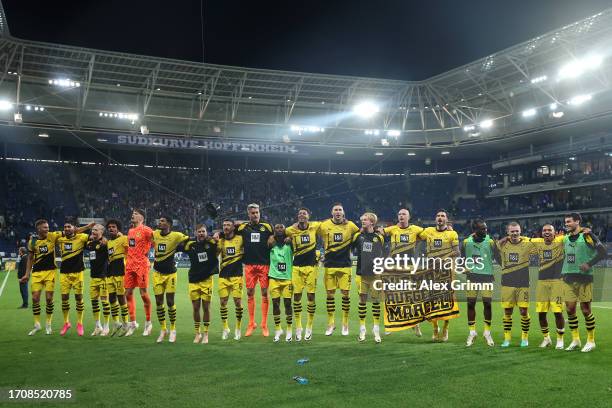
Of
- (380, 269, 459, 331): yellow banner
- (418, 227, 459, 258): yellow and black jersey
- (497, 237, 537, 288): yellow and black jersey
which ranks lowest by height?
(380, 269, 459, 331): yellow banner

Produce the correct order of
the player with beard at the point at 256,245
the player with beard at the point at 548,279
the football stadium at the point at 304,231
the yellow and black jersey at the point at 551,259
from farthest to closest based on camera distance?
the player with beard at the point at 256,245
the yellow and black jersey at the point at 551,259
the player with beard at the point at 548,279
the football stadium at the point at 304,231

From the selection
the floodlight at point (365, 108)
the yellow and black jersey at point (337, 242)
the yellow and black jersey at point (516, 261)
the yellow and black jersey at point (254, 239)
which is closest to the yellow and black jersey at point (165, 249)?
the yellow and black jersey at point (254, 239)

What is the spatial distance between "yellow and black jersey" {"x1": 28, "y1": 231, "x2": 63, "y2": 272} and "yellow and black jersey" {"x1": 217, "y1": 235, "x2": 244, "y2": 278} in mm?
3965

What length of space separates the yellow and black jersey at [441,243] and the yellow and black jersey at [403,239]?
7.9 inches

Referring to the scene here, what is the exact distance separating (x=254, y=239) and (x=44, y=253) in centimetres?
483

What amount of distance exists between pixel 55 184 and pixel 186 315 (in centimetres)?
3223

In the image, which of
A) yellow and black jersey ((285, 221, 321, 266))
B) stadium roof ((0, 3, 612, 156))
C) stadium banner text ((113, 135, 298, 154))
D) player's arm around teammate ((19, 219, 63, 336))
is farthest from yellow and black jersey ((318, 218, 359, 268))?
stadium banner text ((113, 135, 298, 154))

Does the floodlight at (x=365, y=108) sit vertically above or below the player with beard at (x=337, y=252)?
above

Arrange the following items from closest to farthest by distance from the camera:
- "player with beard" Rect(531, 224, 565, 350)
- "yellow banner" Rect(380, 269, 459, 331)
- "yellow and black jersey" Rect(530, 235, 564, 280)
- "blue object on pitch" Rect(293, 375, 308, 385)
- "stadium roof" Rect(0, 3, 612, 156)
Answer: "blue object on pitch" Rect(293, 375, 308, 385), "player with beard" Rect(531, 224, 565, 350), "yellow and black jersey" Rect(530, 235, 564, 280), "yellow banner" Rect(380, 269, 459, 331), "stadium roof" Rect(0, 3, 612, 156)

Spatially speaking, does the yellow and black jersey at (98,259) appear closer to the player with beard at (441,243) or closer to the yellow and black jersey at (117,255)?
the yellow and black jersey at (117,255)

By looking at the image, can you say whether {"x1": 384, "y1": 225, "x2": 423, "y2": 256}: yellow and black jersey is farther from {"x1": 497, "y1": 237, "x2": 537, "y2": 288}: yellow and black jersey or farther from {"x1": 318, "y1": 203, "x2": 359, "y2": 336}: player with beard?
{"x1": 497, "y1": 237, "x2": 537, "y2": 288}: yellow and black jersey

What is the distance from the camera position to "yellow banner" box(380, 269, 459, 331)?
34.1 feet

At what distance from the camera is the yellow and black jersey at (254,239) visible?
11.1 m

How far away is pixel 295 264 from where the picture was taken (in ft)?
35.2
